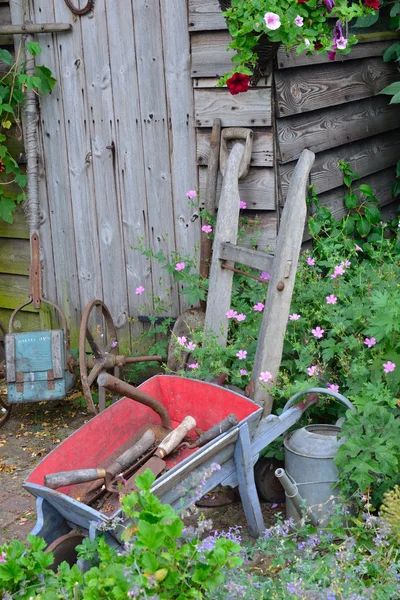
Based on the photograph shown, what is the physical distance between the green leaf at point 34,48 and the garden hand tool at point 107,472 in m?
2.46

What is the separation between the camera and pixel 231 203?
3836 millimetres

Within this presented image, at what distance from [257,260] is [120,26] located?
68.3 inches

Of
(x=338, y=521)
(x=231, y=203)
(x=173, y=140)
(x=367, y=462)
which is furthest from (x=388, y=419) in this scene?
(x=173, y=140)

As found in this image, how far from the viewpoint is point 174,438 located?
124 inches

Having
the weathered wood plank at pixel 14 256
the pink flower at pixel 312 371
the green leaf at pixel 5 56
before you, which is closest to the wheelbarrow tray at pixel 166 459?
the pink flower at pixel 312 371

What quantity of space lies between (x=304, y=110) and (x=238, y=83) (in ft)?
2.10

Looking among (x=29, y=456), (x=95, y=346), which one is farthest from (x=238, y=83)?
(x=29, y=456)

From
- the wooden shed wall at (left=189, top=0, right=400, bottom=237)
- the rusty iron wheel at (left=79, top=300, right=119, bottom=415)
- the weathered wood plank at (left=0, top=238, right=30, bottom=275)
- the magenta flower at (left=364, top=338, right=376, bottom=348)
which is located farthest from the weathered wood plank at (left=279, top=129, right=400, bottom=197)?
the weathered wood plank at (left=0, top=238, right=30, bottom=275)

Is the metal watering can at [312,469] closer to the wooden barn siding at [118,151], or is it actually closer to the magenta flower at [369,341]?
the magenta flower at [369,341]

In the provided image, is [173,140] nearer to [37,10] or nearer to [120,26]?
[120,26]

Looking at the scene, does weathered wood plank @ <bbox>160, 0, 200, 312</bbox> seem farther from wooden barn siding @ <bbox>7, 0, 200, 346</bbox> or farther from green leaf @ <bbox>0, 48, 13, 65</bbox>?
green leaf @ <bbox>0, 48, 13, 65</bbox>

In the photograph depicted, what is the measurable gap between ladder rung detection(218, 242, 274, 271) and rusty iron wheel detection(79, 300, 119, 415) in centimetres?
81

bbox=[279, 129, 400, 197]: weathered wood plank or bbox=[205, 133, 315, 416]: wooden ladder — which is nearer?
bbox=[205, 133, 315, 416]: wooden ladder

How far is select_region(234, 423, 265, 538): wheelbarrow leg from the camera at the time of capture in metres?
3.04
